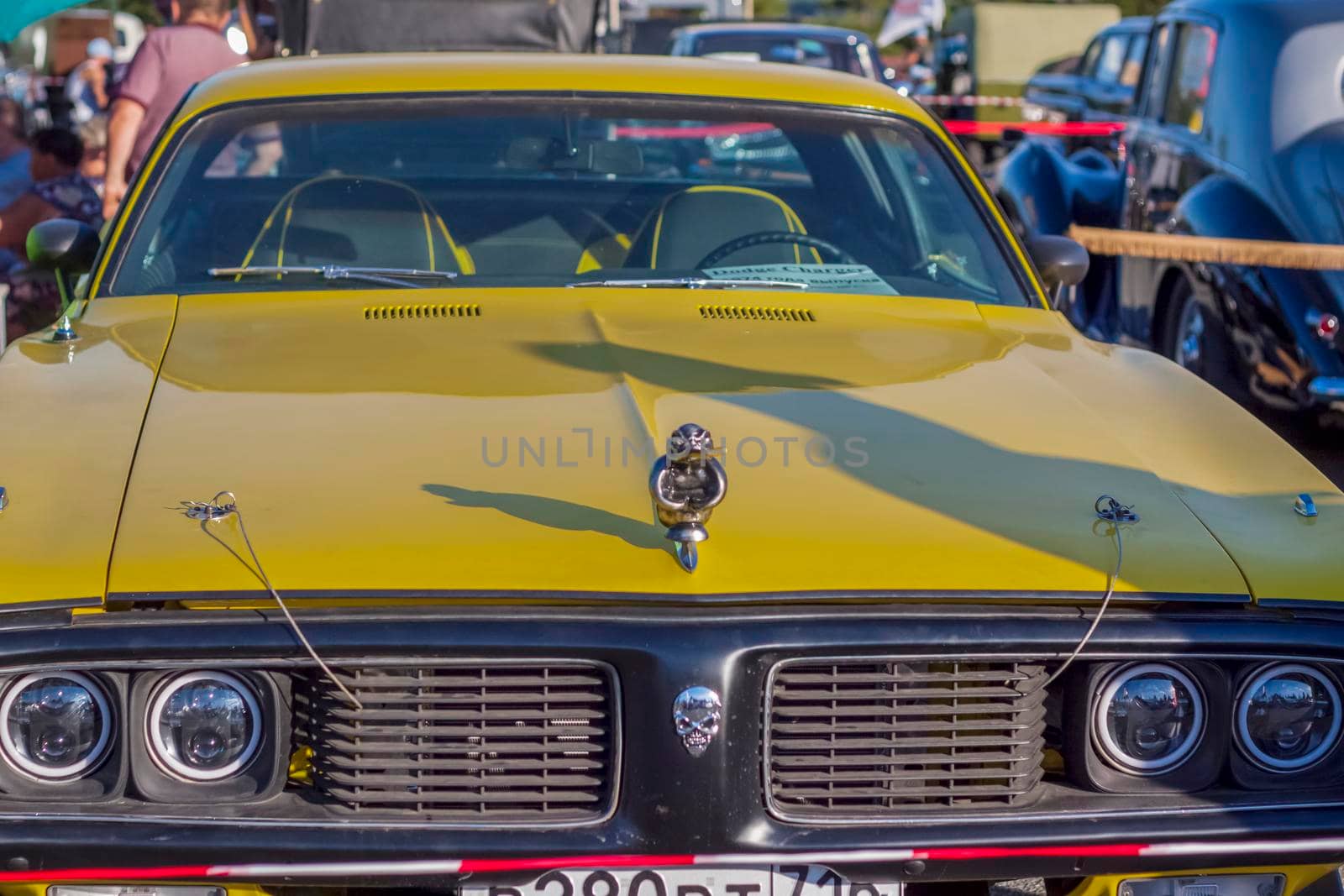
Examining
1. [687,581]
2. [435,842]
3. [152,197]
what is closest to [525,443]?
[687,581]

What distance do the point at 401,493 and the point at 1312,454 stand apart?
16.1 ft

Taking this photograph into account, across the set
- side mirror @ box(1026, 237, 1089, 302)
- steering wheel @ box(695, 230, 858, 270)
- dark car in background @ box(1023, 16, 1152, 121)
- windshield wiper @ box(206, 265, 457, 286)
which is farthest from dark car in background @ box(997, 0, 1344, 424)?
windshield wiper @ box(206, 265, 457, 286)

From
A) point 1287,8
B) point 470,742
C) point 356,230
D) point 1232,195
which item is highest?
point 1287,8

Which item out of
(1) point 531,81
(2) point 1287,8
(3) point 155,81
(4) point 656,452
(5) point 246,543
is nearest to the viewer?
(5) point 246,543

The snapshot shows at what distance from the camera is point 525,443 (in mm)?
2627

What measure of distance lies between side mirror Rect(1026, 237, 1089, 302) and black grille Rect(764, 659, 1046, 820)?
1833 mm

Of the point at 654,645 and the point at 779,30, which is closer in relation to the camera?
the point at 654,645

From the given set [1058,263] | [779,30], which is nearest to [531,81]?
[1058,263]

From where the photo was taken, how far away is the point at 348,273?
11.6 feet

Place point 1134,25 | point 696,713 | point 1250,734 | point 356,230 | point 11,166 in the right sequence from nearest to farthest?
point 696,713 → point 1250,734 → point 356,230 → point 11,166 → point 1134,25

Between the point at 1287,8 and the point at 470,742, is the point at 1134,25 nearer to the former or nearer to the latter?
the point at 1287,8

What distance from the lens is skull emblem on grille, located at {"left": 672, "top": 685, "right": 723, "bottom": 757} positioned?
7.22 ft

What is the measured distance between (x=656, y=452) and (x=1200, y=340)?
4.95 meters

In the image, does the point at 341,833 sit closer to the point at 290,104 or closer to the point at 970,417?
the point at 970,417
